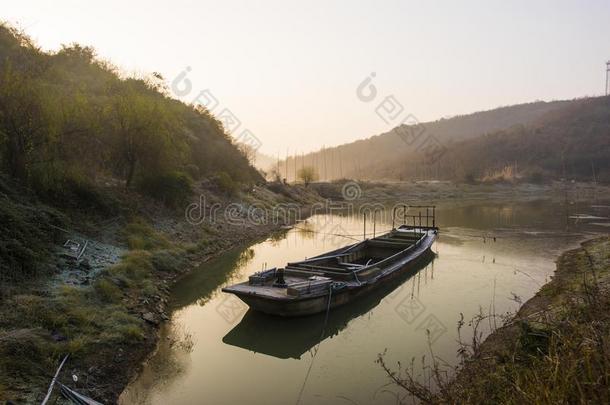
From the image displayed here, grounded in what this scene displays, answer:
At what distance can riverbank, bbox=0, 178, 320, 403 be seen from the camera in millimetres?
7688

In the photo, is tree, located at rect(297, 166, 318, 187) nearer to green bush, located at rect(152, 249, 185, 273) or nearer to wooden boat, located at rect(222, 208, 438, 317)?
wooden boat, located at rect(222, 208, 438, 317)

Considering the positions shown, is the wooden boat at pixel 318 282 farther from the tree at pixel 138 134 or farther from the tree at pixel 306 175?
the tree at pixel 306 175

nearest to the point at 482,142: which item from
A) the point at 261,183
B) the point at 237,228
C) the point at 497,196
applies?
the point at 497,196

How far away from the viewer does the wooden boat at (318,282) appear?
1131 centimetres

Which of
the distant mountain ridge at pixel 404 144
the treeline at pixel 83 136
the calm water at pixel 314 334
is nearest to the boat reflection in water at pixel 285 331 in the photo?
the calm water at pixel 314 334

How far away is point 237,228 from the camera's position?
2606cm

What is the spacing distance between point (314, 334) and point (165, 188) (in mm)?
14876

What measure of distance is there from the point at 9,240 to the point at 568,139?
12483 cm

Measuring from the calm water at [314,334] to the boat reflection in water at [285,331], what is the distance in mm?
28

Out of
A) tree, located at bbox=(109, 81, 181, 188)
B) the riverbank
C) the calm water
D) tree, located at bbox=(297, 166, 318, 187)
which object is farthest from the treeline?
tree, located at bbox=(297, 166, 318, 187)

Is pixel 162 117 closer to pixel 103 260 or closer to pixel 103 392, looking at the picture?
pixel 103 260

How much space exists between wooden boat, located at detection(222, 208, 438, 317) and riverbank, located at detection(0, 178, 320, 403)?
9.52 feet

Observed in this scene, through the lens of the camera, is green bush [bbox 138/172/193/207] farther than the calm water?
Yes

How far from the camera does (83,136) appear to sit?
19078 mm
